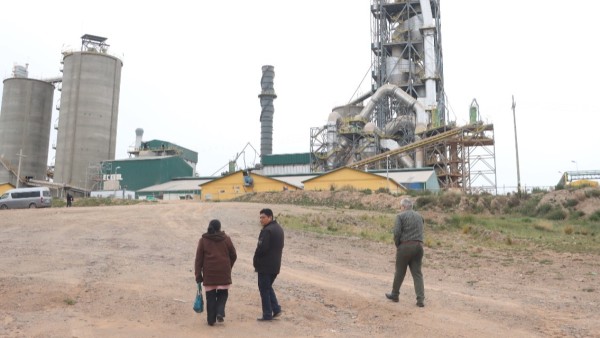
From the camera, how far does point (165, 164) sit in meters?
67.4

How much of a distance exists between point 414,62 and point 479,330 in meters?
65.1

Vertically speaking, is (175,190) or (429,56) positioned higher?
(429,56)

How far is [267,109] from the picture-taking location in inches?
3017

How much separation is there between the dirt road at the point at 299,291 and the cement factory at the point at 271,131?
39669mm

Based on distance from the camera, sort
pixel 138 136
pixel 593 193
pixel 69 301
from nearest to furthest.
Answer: pixel 69 301, pixel 593 193, pixel 138 136

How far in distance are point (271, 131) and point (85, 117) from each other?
1044 inches

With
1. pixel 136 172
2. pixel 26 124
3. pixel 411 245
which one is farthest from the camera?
pixel 26 124

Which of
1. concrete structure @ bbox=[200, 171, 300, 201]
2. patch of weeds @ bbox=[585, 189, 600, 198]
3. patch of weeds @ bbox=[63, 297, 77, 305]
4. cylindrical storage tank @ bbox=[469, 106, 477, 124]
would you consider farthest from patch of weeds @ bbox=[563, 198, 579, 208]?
patch of weeds @ bbox=[63, 297, 77, 305]

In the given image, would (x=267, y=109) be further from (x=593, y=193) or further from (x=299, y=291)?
(x=299, y=291)

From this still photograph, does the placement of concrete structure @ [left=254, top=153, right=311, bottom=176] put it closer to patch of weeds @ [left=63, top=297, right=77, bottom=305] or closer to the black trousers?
patch of weeds @ [left=63, top=297, right=77, bottom=305]

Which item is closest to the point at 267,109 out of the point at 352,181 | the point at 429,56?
the point at 429,56

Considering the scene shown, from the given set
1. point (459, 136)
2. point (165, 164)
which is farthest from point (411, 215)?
point (165, 164)

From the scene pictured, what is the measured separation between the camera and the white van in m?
34.6

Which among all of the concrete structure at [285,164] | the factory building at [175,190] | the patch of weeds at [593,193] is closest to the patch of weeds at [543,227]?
the patch of weeds at [593,193]
